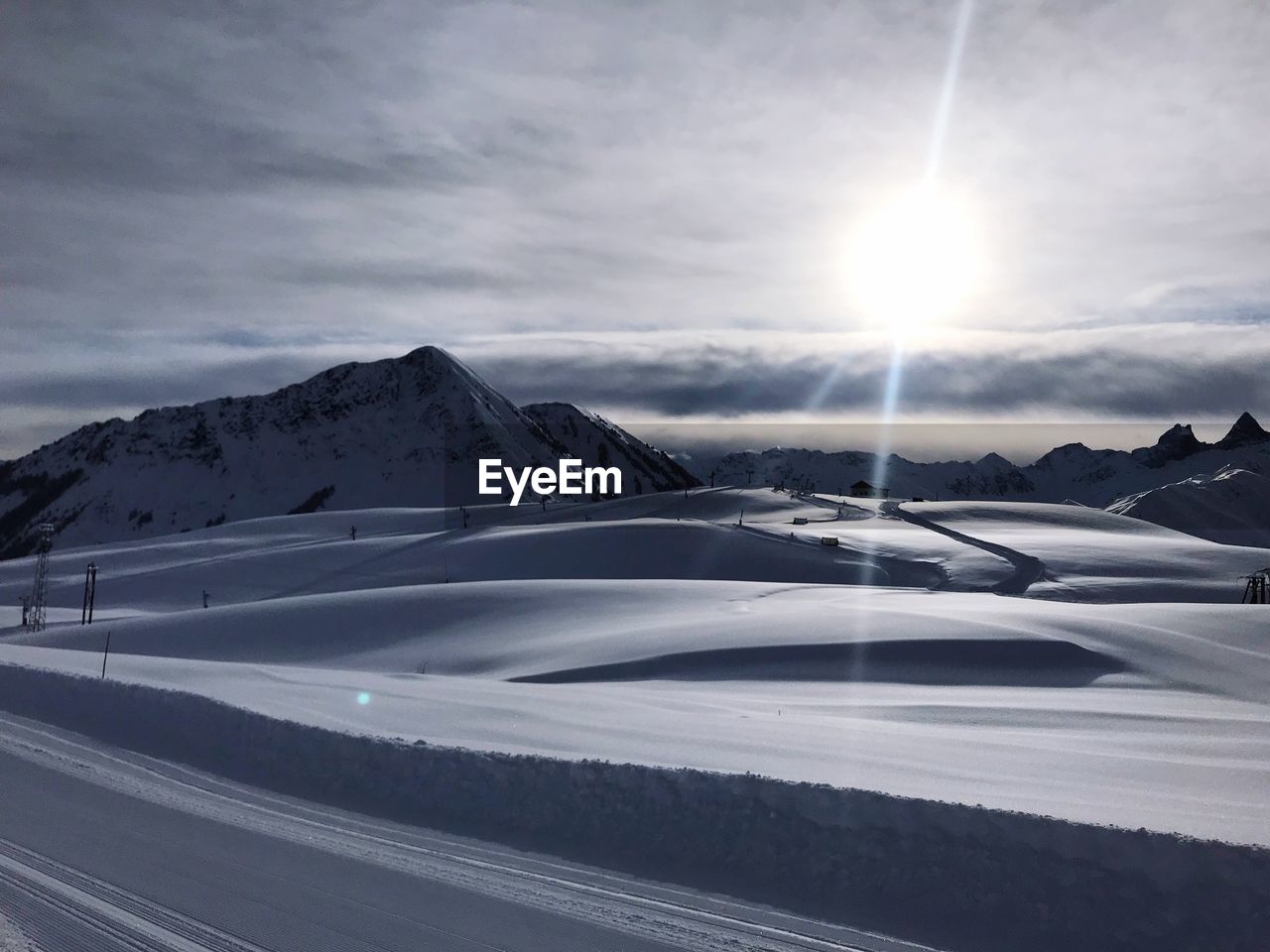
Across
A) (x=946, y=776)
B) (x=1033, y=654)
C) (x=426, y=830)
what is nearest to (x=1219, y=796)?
(x=946, y=776)

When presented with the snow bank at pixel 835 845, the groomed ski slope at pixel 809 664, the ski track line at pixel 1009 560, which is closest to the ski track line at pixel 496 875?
the snow bank at pixel 835 845

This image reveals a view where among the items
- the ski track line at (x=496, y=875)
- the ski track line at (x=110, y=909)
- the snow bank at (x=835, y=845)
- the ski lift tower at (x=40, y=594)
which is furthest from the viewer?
the ski lift tower at (x=40, y=594)

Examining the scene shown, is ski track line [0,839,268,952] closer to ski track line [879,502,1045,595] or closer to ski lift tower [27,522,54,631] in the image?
ski lift tower [27,522,54,631]

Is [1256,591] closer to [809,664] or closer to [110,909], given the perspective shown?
[809,664]

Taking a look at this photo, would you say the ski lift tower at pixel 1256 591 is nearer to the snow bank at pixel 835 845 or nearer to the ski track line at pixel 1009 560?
the ski track line at pixel 1009 560

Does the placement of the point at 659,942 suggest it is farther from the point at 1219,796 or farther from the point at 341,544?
the point at 341,544

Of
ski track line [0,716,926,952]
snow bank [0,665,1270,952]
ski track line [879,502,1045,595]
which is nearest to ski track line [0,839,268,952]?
ski track line [0,716,926,952]
